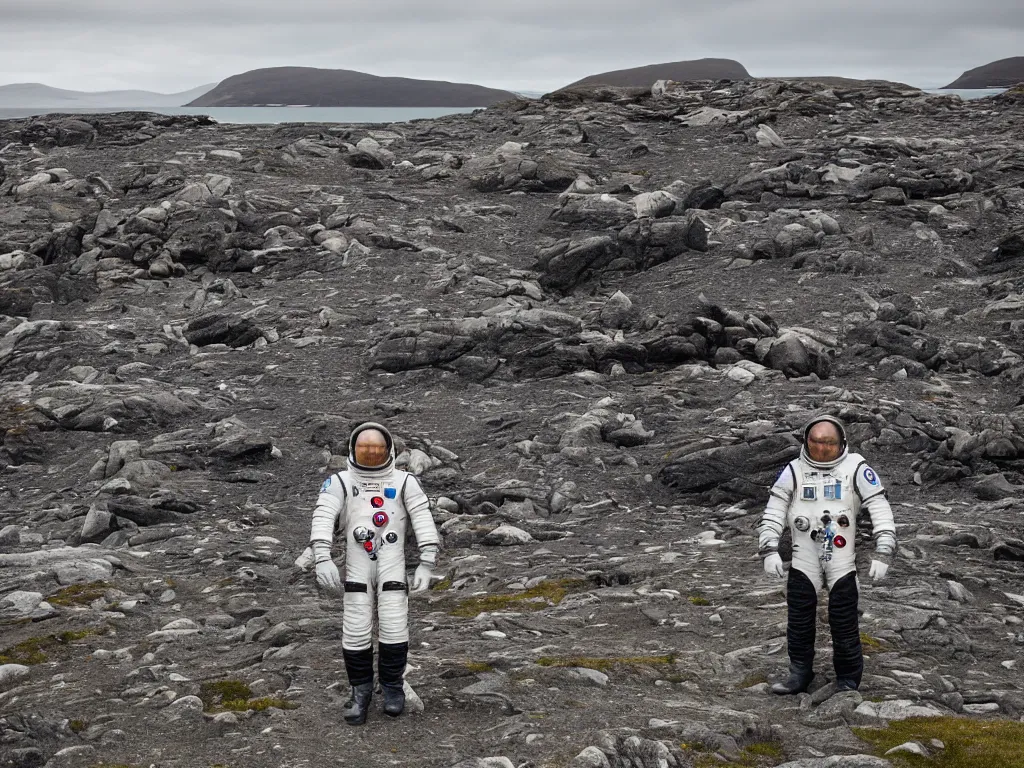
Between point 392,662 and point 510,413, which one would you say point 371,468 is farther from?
point 510,413

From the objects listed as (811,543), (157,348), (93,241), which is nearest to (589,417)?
(811,543)

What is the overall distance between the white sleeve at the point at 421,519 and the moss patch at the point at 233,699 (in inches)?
69.2

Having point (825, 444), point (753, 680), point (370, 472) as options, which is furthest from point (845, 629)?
point (370, 472)

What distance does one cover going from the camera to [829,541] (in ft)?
29.3

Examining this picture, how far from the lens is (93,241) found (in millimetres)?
30359

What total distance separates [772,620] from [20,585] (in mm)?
8716

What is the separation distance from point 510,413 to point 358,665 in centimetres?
1086

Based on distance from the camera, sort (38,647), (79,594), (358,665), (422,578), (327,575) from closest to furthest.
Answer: (327,575), (358,665), (422,578), (38,647), (79,594)

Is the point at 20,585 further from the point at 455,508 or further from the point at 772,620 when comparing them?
the point at 772,620

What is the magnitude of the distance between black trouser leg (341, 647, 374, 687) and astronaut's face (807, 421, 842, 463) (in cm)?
423

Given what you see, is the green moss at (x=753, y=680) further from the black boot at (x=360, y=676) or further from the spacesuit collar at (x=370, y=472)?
the spacesuit collar at (x=370, y=472)

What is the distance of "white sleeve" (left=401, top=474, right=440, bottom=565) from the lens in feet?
28.9

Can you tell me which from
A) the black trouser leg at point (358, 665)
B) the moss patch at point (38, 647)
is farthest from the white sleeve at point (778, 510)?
the moss patch at point (38, 647)

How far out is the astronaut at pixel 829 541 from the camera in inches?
348
